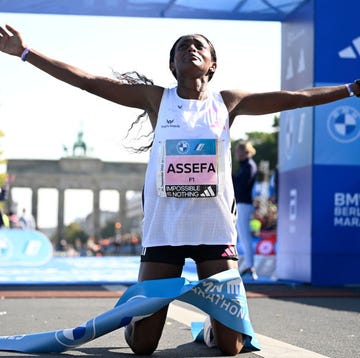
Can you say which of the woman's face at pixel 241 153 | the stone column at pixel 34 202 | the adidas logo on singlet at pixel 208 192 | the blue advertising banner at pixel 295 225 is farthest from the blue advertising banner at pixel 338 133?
the stone column at pixel 34 202

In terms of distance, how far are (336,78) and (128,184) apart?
283ft

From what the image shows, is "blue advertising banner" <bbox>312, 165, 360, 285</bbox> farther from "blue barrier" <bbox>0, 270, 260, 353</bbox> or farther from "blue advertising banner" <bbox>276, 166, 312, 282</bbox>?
"blue barrier" <bbox>0, 270, 260, 353</bbox>

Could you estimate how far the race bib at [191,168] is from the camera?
4477 millimetres

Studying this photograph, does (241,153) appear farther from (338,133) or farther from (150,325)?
(150,325)

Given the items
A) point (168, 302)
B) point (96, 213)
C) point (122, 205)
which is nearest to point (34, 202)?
point (96, 213)

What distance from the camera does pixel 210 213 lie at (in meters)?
4.53

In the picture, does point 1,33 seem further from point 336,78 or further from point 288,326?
point 336,78

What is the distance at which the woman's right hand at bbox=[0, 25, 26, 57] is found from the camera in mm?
4449

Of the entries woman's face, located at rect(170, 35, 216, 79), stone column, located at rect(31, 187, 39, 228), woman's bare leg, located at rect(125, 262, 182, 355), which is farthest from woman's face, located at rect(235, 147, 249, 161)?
stone column, located at rect(31, 187, 39, 228)

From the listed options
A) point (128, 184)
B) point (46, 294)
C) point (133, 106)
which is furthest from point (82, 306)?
point (128, 184)

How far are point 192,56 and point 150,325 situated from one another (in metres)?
1.38

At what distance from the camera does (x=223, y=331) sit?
14.7 feet

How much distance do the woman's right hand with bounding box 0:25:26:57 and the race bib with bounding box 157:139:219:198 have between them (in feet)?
2.79

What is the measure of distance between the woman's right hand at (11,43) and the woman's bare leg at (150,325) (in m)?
1.24
